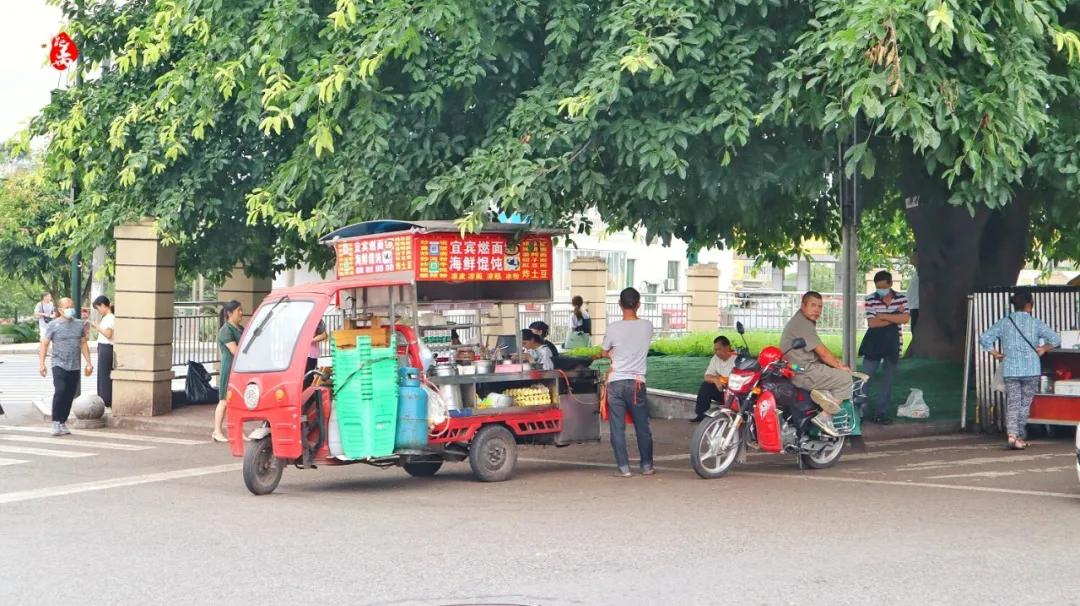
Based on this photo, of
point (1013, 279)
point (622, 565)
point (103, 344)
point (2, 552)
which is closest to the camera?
point (622, 565)

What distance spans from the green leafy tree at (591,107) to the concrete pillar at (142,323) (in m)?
2.37

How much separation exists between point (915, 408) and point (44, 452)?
10802 millimetres

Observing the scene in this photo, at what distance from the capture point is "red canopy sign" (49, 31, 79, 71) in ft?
58.8

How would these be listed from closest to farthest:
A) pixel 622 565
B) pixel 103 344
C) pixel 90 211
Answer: pixel 622 565, pixel 90 211, pixel 103 344

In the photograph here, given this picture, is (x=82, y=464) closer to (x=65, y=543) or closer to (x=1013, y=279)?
(x=65, y=543)

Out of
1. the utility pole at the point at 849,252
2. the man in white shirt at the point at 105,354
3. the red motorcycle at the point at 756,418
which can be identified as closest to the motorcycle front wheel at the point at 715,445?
the red motorcycle at the point at 756,418

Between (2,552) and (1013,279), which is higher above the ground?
(1013,279)

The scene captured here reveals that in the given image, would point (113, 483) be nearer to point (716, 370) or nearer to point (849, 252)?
point (716, 370)

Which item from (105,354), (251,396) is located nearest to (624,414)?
(251,396)

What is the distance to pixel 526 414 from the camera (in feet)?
43.9

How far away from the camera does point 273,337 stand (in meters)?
12.3

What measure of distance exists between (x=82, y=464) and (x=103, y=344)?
5.96 m

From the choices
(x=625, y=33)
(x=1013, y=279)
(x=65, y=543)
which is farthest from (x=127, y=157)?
(x=1013, y=279)

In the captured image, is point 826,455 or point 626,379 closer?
point 626,379
